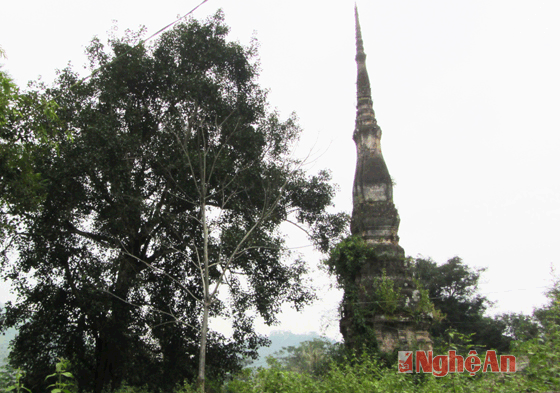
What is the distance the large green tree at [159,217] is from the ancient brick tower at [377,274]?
273 centimetres

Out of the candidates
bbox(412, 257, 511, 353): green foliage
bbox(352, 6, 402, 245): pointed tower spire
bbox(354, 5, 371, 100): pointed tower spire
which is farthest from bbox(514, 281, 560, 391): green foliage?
bbox(412, 257, 511, 353): green foliage

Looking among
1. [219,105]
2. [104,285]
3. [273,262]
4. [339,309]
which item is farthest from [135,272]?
[339,309]

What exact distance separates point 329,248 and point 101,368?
314 inches

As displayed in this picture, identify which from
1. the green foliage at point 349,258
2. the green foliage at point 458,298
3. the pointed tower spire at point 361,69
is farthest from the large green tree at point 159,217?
the green foliage at point 458,298

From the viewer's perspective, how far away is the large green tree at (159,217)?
11.8m

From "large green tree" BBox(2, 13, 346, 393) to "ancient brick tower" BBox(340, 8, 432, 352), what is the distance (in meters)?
2.73

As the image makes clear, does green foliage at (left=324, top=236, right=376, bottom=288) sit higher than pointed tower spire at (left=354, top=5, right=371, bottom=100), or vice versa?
pointed tower spire at (left=354, top=5, right=371, bottom=100)

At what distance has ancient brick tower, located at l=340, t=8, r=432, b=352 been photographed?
15273mm

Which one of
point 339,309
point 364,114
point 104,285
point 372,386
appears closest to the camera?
point 372,386

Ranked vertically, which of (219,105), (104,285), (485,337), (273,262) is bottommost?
(485,337)

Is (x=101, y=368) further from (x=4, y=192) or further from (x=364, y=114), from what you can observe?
(x=364, y=114)

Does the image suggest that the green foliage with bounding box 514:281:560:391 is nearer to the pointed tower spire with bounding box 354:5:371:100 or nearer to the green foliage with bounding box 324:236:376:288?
the green foliage with bounding box 324:236:376:288

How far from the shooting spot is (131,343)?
1201cm

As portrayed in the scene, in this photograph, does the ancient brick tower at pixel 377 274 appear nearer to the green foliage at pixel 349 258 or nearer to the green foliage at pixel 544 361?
the green foliage at pixel 349 258
